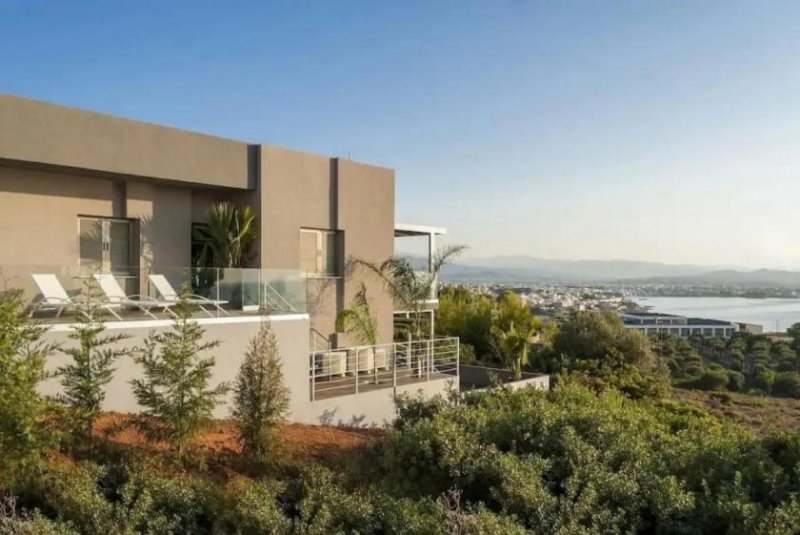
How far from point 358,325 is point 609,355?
470 inches

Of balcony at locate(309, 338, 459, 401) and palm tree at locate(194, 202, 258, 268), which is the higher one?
palm tree at locate(194, 202, 258, 268)

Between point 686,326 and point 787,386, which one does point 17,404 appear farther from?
point 686,326

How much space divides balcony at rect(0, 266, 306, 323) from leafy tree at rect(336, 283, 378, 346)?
366 centimetres

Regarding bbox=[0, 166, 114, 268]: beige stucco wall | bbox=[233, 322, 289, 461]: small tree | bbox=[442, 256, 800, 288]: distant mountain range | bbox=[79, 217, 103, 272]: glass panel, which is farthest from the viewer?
bbox=[442, 256, 800, 288]: distant mountain range

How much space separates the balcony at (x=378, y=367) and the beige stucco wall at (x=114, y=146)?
4875mm

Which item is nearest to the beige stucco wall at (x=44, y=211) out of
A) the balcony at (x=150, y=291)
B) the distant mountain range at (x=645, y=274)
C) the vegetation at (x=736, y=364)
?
the balcony at (x=150, y=291)

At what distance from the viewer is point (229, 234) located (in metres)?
14.9

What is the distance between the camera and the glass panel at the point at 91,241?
45.2 ft

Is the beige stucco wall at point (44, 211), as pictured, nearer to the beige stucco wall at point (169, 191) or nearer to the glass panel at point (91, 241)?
the beige stucco wall at point (169, 191)

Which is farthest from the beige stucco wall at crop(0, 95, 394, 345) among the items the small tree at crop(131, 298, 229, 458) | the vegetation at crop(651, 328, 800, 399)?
the vegetation at crop(651, 328, 800, 399)

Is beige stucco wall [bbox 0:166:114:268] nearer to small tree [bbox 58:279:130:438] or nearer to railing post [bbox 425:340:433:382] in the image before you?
small tree [bbox 58:279:130:438]

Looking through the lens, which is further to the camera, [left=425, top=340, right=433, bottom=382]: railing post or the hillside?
the hillside

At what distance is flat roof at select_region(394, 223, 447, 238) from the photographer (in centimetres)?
2078

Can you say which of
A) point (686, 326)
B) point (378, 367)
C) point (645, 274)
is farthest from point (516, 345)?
point (645, 274)
